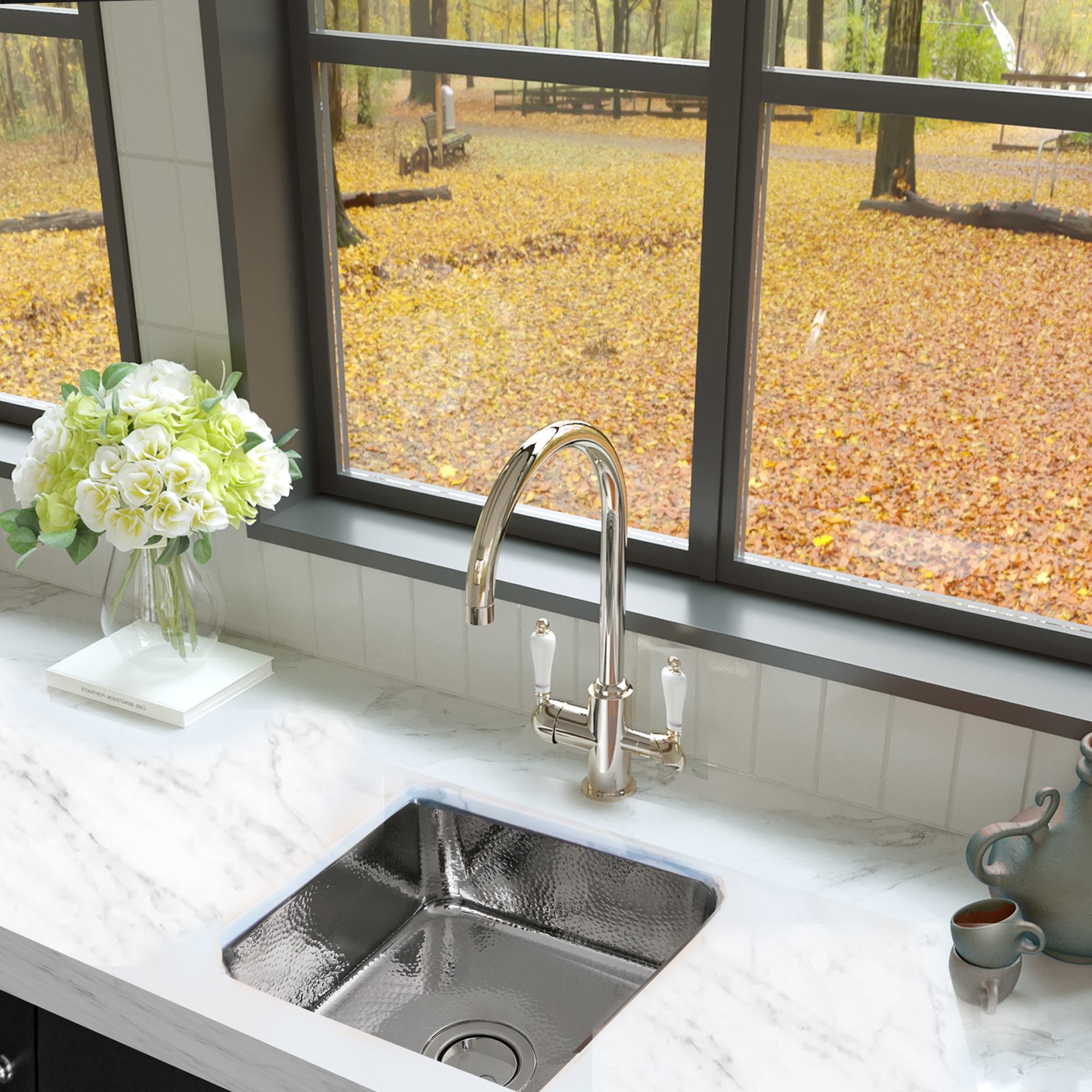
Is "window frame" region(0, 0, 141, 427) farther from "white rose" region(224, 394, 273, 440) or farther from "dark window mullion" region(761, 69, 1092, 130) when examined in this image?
"dark window mullion" region(761, 69, 1092, 130)

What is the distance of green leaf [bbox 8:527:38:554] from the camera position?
1.70 m

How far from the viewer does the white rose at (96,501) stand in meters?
1.61

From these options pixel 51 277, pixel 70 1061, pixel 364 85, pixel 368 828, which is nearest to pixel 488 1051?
pixel 368 828

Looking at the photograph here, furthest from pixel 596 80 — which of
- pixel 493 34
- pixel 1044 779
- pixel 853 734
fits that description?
pixel 1044 779

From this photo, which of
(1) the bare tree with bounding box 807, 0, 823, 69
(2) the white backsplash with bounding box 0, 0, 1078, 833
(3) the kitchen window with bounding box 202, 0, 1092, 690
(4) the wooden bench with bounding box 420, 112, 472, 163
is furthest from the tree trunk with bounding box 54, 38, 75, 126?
(1) the bare tree with bounding box 807, 0, 823, 69

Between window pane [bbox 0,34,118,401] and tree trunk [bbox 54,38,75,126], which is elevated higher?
tree trunk [bbox 54,38,75,126]

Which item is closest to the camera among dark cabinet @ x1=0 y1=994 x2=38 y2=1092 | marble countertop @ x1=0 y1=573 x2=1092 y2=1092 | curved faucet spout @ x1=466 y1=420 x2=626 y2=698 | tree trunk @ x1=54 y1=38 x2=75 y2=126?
marble countertop @ x1=0 y1=573 x2=1092 y2=1092

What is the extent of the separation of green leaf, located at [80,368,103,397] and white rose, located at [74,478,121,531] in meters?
0.13

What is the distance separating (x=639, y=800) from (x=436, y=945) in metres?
0.31

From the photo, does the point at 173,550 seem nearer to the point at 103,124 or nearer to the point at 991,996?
the point at 103,124

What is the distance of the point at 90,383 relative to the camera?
5.56 feet

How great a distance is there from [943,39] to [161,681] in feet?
4.19

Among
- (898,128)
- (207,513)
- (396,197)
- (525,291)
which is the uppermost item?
(898,128)

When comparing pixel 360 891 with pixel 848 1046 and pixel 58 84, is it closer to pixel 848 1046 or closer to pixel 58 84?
pixel 848 1046
